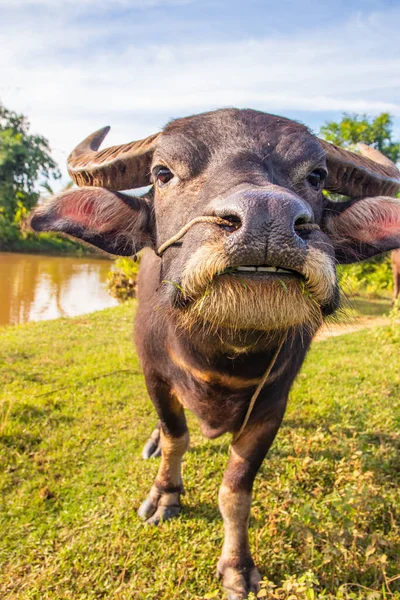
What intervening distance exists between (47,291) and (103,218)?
1110 centimetres

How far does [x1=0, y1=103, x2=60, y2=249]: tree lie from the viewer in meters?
22.1

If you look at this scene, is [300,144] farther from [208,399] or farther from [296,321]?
[208,399]

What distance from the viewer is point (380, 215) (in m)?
1.90

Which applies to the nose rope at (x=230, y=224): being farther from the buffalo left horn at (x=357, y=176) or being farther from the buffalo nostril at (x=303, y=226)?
the buffalo left horn at (x=357, y=176)

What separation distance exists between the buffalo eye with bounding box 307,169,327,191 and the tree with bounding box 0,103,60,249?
70.4 ft

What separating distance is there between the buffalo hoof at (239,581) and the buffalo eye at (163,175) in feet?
5.62

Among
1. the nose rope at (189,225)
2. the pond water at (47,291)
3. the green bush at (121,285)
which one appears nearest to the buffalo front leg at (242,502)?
the nose rope at (189,225)

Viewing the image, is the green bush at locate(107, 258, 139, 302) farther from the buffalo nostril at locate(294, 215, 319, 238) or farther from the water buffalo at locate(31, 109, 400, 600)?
the buffalo nostril at locate(294, 215, 319, 238)

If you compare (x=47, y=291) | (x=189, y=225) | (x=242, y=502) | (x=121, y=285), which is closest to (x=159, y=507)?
(x=242, y=502)

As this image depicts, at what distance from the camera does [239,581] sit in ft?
6.50

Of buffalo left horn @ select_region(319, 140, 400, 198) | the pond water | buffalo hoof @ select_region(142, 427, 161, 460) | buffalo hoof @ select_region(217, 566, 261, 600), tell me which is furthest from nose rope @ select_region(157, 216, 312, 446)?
the pond water

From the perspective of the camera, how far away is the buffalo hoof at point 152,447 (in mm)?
2990

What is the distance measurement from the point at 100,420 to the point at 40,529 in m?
1.20

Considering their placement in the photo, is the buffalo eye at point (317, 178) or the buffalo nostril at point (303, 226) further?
the buffalo eye at point (317, 178)
